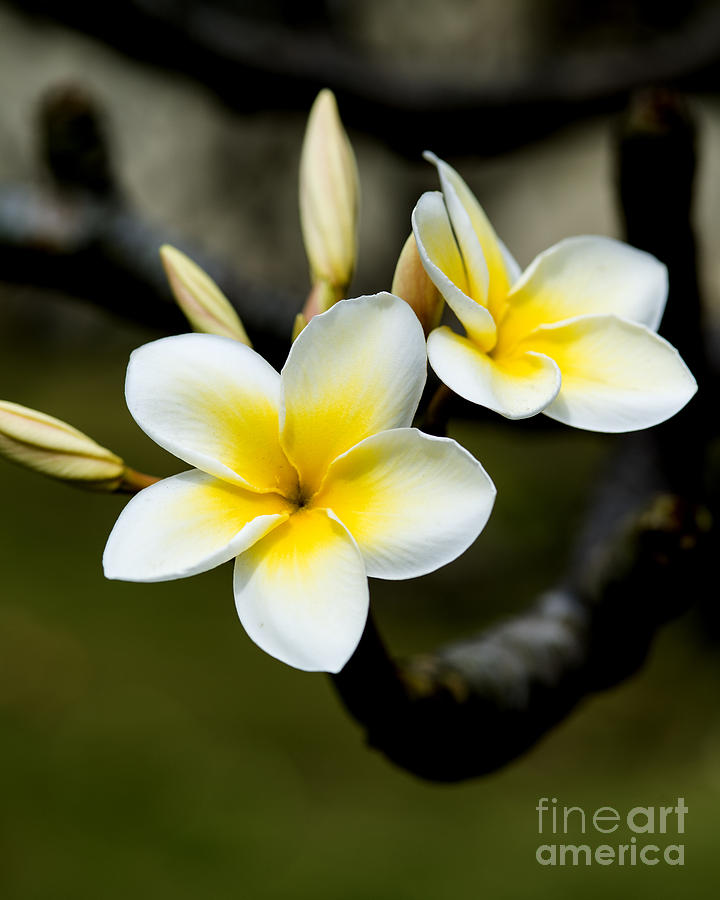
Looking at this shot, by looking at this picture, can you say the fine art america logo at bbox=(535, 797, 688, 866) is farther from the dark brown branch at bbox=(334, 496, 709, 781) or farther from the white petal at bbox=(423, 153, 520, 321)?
the white petal at bbox=(423, 153, 520, 321)

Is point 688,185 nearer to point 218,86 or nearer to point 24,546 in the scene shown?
point 218,86

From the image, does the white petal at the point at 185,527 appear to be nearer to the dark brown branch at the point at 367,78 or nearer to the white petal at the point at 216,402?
the white petal at the point at 216,402

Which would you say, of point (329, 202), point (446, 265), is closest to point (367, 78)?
point (329, 202)

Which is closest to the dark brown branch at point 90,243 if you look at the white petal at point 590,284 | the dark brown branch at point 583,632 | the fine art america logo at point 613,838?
the dark brown branch at point 583,632

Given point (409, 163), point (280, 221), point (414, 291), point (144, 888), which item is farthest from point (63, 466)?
point (280, 221)

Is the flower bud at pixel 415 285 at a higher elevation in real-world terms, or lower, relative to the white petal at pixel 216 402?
higher

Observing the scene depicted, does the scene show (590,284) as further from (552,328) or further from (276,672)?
(276,672)
